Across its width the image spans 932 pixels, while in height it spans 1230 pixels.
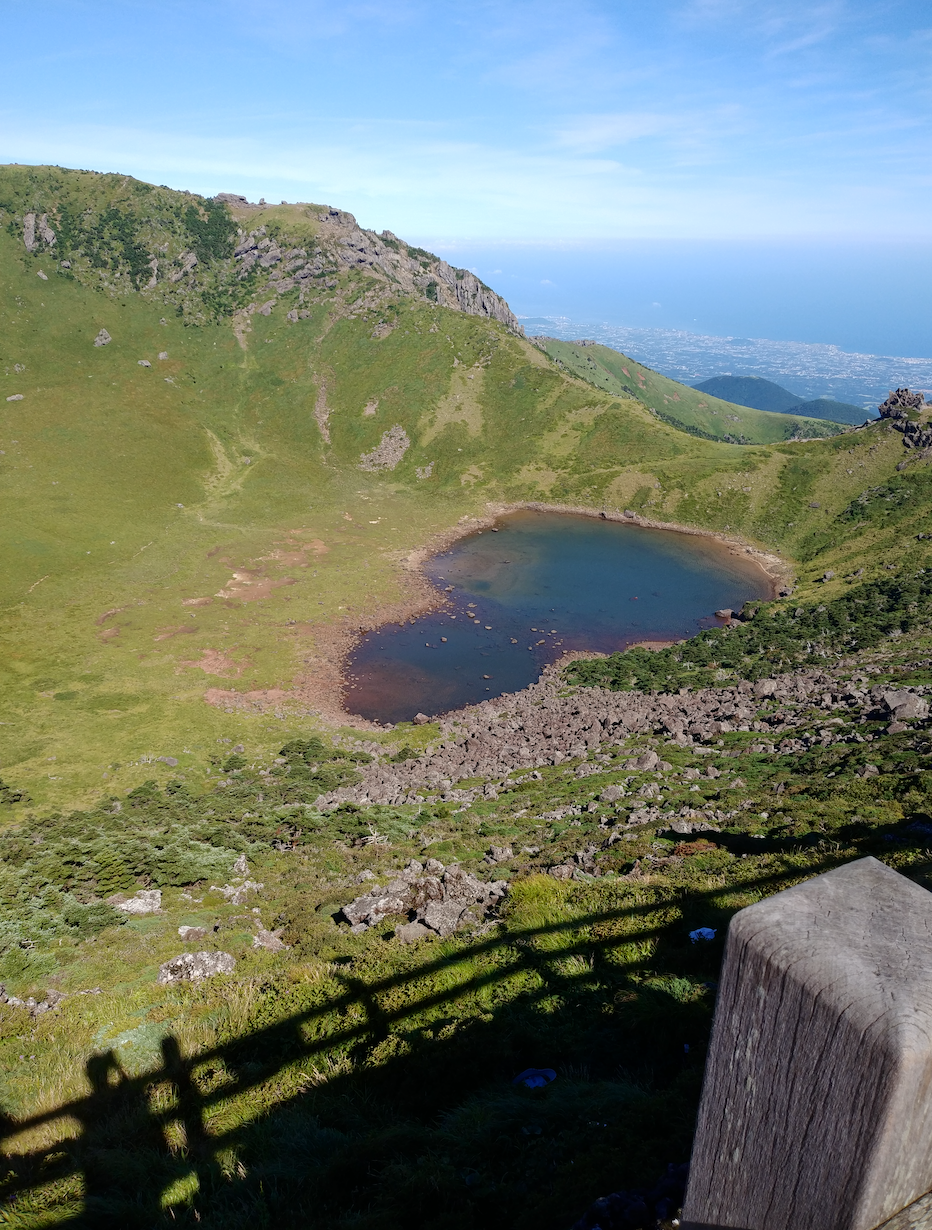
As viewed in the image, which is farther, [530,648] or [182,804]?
[530,648]

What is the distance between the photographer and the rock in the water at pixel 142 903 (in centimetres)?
1612

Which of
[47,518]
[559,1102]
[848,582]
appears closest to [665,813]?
[559,1102]

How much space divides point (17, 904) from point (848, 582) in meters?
52.8

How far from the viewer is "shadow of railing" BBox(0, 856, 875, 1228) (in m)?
6.12

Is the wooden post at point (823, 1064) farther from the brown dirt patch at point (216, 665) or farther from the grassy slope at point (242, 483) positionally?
the brown dirt patch at point (216, 665)

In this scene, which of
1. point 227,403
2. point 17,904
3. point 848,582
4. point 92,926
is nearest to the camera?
point 92,926

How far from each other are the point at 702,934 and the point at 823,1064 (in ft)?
25.7

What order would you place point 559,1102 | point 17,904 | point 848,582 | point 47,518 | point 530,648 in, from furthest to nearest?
point 47,518, point 848,582, point 530,648, point 17,904, point 559,1102

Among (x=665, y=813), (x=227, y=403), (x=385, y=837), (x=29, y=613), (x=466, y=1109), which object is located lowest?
(x=29, y=613)

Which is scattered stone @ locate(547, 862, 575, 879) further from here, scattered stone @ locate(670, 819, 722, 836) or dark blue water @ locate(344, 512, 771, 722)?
dark blue water @ locate(344, 512, 771, 722)

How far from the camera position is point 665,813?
1770 centimetres

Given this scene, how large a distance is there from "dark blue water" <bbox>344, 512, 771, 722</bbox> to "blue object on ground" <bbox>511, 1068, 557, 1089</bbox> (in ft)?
96.4

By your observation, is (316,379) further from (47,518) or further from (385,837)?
(385,837)

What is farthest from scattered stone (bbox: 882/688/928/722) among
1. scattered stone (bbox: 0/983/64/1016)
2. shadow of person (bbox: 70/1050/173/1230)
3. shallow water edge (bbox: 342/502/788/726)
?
scattered stone (bbox: 0/983/64/1016)
